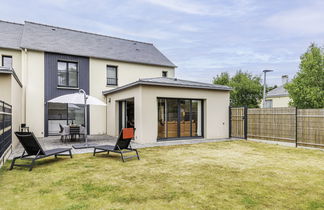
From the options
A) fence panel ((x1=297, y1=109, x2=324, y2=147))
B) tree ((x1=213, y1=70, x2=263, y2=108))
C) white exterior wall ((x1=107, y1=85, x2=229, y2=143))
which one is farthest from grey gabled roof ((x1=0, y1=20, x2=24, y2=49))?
tree ((x1=213, y1=70, x2=263, y2=108))

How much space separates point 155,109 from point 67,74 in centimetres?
741

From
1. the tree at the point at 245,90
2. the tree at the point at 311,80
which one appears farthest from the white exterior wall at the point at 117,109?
the tree at the point at 245,90

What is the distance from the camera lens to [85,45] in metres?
15.6

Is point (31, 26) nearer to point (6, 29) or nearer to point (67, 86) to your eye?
point (6, 29)

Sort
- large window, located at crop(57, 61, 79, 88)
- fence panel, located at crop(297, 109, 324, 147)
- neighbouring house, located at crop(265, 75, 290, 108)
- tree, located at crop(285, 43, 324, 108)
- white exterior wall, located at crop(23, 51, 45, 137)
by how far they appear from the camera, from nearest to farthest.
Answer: fence panel, located at crop(297, 109, 324, 147) < white exterior wall, located at crop(23, 51, 45, 137) < large window, located at crop(57, 61, 79, 88) < tree, located at crop(285, 43, 324, 108) < neighbouring house, located at crop(265, 75, 290, 108)

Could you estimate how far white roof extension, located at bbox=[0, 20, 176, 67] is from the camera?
13.5 meters

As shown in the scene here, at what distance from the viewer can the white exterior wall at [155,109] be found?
403 inches

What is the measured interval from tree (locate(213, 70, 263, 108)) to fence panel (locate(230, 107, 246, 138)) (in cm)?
1690

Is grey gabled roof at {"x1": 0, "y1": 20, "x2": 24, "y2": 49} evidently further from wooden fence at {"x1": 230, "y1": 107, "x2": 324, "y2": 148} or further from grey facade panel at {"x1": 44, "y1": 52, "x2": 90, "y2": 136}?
wooden fence at {"x1": 230, "y1": 107, "x2": 324, "y2": 148}

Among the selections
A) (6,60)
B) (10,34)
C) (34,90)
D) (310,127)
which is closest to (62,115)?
(34,90)

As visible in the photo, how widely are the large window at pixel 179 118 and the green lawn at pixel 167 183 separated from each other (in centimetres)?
401

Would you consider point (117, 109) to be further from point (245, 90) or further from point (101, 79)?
point (245, 90)

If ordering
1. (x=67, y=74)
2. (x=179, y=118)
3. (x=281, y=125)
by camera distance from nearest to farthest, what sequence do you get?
1. (x=281, y=125)
2. (x=179, y=118)
3. (x=67, y=74)

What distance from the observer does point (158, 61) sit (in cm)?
1786
